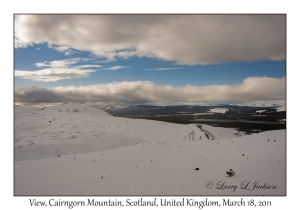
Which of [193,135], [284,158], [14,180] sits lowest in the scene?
[193,135]

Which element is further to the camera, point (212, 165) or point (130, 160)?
point (130, 160)

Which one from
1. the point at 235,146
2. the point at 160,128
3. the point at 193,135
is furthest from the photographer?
the point at 160,128

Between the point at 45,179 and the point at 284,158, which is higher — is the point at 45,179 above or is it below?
below

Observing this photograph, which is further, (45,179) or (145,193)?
(45,179)
